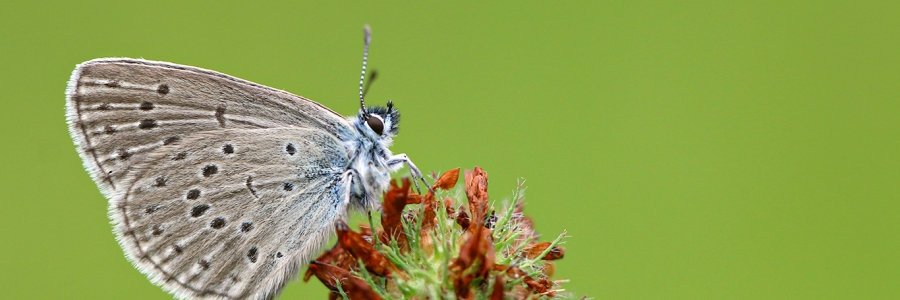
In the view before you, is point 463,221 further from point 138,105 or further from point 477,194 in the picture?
point 138,105

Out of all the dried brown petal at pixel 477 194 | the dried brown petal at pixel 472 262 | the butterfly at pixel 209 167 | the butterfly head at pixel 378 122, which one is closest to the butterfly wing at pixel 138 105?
the butterfly at pixel 209 167

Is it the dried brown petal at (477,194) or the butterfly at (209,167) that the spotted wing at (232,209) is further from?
the dried brown petal at (477,194)

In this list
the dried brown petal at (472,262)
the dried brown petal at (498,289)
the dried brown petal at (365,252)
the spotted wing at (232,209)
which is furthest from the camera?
the spotted wing at (232,209)

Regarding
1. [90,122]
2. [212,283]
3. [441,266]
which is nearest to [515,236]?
[441,266]

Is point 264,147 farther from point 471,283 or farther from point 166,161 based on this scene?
point 471,283

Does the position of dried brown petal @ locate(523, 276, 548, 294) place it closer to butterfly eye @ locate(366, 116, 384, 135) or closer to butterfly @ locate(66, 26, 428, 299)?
butterfly @ locate(66, 26, 428, 299)

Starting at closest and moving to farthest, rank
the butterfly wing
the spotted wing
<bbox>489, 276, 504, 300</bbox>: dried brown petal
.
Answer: <bbox>489, 276, 504, 300</bbox>: dried brown petal < the spotted wing < the butterfly wing

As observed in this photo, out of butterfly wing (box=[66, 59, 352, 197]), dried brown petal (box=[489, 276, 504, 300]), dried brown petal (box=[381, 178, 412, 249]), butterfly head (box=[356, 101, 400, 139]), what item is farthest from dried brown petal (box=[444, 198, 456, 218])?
butterfly wing (box=[66, 59, 352, 197])
